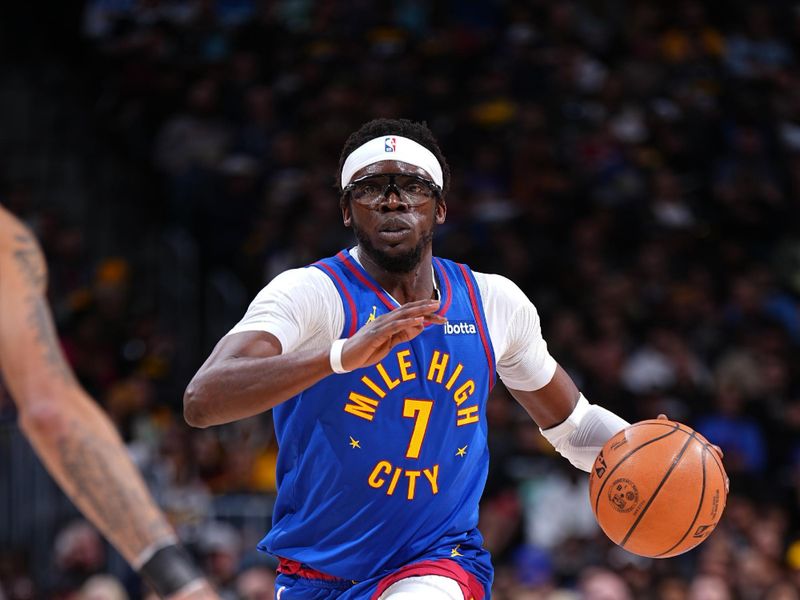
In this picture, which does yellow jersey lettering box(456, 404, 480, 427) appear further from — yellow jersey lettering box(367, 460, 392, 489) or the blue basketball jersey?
yellow jersey lettering box(367, 460, 392, 489)

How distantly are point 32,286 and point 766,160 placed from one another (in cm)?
1028

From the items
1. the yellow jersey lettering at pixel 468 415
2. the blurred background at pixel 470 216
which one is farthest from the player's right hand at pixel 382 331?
the blurred background at pixel 470 216

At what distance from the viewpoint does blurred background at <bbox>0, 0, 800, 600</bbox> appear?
9945mm

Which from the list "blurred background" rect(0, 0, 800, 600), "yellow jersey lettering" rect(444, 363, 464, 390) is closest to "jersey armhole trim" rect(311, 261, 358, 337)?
"yellow jersey lettering" rect(444, 363, 464, 390)

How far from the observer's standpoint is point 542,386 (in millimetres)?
5480

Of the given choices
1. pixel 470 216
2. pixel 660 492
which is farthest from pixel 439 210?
pixel 470 216

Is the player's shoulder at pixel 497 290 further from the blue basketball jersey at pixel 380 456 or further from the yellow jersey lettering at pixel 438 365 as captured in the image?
the yellow jersey lettering at pixel 438 365

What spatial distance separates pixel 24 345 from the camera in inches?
120

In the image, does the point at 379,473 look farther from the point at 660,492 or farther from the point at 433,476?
the point at 660,492

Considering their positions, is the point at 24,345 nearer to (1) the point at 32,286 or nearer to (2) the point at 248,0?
(1) the point at 32,286

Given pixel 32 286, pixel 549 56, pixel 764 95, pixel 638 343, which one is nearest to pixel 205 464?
pixel 638 343

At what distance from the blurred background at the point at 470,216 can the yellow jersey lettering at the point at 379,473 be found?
14.4 ft

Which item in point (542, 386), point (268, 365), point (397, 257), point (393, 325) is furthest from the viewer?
point (542, 386)

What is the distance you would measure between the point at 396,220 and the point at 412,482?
1.00 m
